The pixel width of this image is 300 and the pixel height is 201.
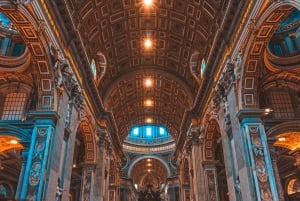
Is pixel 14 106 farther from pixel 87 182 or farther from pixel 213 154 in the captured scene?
pixel 213 154

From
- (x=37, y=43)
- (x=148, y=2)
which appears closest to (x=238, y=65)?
(x=148, y=2)

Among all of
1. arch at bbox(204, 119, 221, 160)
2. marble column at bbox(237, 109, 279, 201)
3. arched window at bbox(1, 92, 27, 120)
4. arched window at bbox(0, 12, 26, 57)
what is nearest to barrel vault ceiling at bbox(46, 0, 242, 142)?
arch at bbox(204, 119, 221, 160)

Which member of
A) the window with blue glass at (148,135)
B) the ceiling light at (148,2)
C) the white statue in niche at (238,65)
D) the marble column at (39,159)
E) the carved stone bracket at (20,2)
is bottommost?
the marble column at (39,159)

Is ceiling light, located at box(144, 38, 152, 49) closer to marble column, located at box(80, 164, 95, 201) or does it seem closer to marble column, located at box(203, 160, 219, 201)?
marble column, located at box(203, 160, 219, 201)

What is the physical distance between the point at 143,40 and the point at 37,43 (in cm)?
1024

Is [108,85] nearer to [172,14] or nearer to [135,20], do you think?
[135,20]

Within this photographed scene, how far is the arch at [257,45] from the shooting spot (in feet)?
29.6

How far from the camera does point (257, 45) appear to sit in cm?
1040

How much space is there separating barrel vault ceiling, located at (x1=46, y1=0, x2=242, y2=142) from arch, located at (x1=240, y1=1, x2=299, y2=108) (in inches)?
69.5

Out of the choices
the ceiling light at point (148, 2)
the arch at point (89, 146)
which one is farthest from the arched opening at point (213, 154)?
the ceiling light at point (148, 2)

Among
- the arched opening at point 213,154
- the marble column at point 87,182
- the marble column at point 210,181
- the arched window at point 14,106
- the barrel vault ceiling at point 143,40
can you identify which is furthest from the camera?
the arched opening at point 213,154

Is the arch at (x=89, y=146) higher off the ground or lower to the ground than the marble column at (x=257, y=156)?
higher

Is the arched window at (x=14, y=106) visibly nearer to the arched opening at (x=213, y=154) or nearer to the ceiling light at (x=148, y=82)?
the arched opening at (x=213, y=154)

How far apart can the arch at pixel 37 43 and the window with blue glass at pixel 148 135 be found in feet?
111
